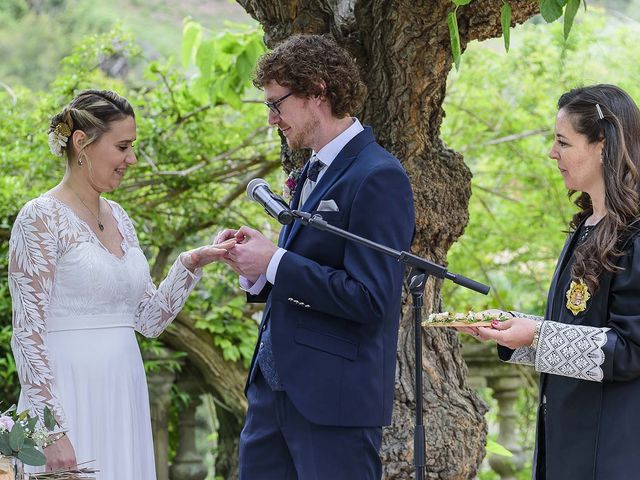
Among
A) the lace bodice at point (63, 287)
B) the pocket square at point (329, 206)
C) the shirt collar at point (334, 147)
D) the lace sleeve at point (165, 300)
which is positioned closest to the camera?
the pocket square at point (329, 206)

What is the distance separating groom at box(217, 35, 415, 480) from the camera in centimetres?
279

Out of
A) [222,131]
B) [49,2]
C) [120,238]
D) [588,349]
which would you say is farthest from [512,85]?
[49,2]

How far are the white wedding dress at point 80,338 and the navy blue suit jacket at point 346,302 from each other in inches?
26.9

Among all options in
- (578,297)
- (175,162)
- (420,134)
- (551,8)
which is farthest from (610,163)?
(175,162)

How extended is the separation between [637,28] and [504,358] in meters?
5.38

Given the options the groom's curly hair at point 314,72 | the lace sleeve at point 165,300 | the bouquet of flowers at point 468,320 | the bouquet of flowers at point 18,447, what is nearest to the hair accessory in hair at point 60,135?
the lace sleeve at point 165,300

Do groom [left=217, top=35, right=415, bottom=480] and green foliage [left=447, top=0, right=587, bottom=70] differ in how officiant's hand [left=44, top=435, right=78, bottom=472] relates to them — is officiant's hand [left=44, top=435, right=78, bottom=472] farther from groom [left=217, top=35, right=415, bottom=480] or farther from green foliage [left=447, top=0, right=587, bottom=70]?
green foliage [left=447, top=0, right=587, bottom=70]

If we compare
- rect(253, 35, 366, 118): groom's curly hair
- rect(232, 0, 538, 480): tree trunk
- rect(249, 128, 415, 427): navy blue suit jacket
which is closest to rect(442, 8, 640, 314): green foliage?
rect(232, 0, 538, 480): tree trunk

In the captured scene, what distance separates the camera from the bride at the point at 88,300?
310 cm

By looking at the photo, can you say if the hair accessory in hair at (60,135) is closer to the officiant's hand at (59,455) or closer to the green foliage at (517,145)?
the officiant's hand at (59,455)

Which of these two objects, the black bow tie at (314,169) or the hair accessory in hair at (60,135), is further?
the hair accessory in hair at (60,135)

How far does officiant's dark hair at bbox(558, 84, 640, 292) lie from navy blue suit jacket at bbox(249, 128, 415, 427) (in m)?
0.50

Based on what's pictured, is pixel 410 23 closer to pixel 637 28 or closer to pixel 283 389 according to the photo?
pixel 283 389

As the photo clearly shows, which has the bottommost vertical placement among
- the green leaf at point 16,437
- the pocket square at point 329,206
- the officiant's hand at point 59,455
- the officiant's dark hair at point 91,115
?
the officiant's hand at point 59,455
